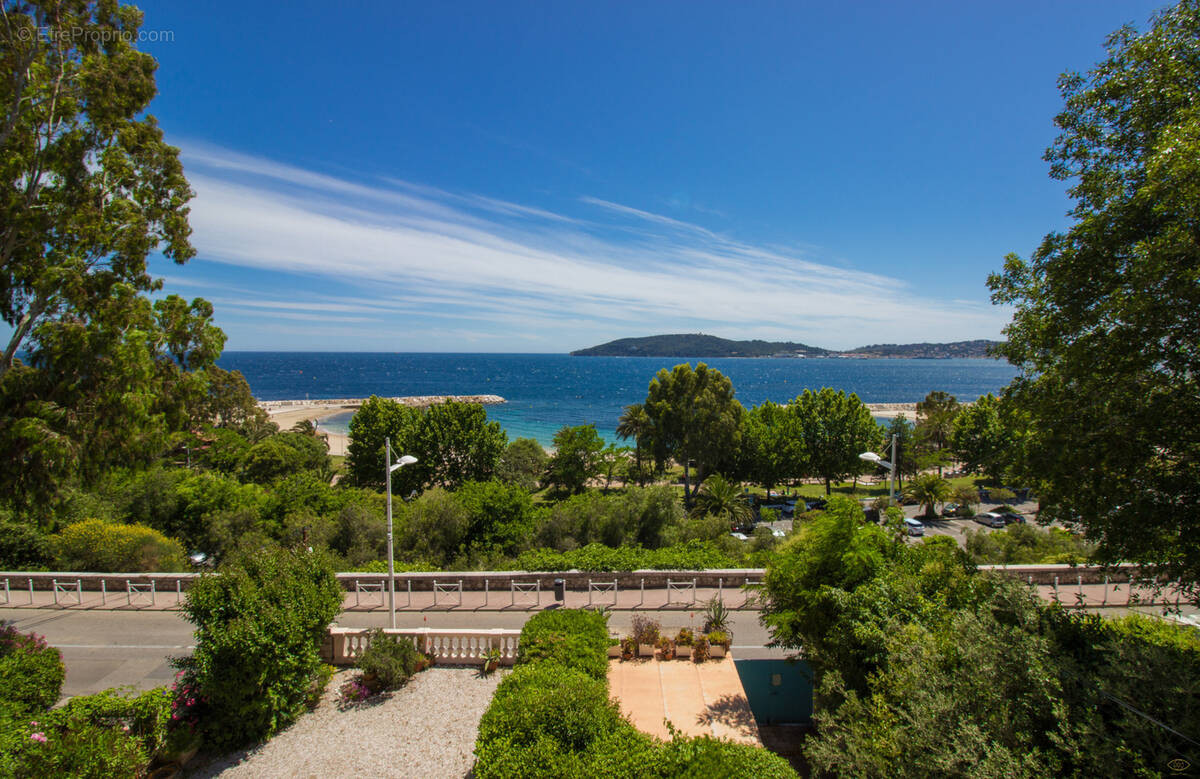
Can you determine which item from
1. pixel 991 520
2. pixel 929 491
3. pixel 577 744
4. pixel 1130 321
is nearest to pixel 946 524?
pixel 929 491

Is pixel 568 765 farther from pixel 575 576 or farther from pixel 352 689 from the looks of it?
pixel 575 576

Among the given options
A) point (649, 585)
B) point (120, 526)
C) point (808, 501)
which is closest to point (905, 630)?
point (649, 585)

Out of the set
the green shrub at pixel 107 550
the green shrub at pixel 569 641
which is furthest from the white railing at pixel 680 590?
the green shrub at pixel 107 550

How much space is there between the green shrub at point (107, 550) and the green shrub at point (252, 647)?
39.9ft

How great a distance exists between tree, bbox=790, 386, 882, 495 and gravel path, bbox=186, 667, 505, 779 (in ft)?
135

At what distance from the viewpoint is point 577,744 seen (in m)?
7.08

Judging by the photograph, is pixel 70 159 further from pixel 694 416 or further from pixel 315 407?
pixel 315 407

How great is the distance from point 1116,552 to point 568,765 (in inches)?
314

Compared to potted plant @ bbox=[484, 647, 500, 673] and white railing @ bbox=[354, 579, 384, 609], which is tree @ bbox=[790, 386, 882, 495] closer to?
white railing @ bbox=[354, 579, 384, 609]

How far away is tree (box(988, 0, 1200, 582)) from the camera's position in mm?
6301

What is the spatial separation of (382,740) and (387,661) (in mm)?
1664

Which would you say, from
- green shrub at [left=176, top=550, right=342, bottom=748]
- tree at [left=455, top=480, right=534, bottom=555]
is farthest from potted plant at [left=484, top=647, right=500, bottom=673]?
tree at [left=455, top=480, right=534, bottom=555]

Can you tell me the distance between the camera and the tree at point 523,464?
139 ft

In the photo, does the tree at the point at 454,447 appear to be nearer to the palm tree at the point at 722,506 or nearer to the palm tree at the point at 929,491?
the palm tree at the point at 722,506
